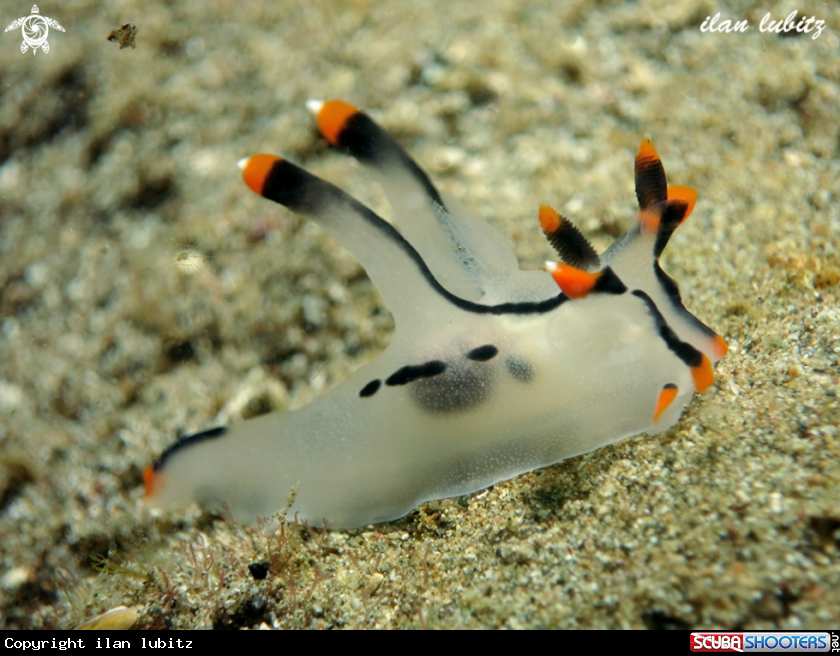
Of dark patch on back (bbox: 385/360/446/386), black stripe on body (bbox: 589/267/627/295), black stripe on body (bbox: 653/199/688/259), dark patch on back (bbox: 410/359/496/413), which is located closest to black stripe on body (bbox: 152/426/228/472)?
dark patch on back (bbox: 385/360/446/386)

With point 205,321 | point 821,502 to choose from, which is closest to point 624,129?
point 821,502

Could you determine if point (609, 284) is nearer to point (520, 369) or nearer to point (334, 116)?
point (520, 369)

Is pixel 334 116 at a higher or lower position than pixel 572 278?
higher

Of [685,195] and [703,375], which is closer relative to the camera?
[703,375]

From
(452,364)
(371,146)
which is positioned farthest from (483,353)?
(371,146)

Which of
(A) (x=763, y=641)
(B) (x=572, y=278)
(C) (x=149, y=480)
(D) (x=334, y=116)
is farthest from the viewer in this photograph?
(C) (x=149, y=480)

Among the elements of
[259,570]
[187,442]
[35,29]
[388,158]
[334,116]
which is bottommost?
[259,570]

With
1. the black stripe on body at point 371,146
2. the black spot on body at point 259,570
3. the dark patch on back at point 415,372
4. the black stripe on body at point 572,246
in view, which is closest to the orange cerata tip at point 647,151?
the black stripe on body at point 572,246

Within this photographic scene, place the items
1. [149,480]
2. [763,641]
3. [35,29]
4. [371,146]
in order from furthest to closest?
[35,29], [149,480], [371,146], [763,641]
